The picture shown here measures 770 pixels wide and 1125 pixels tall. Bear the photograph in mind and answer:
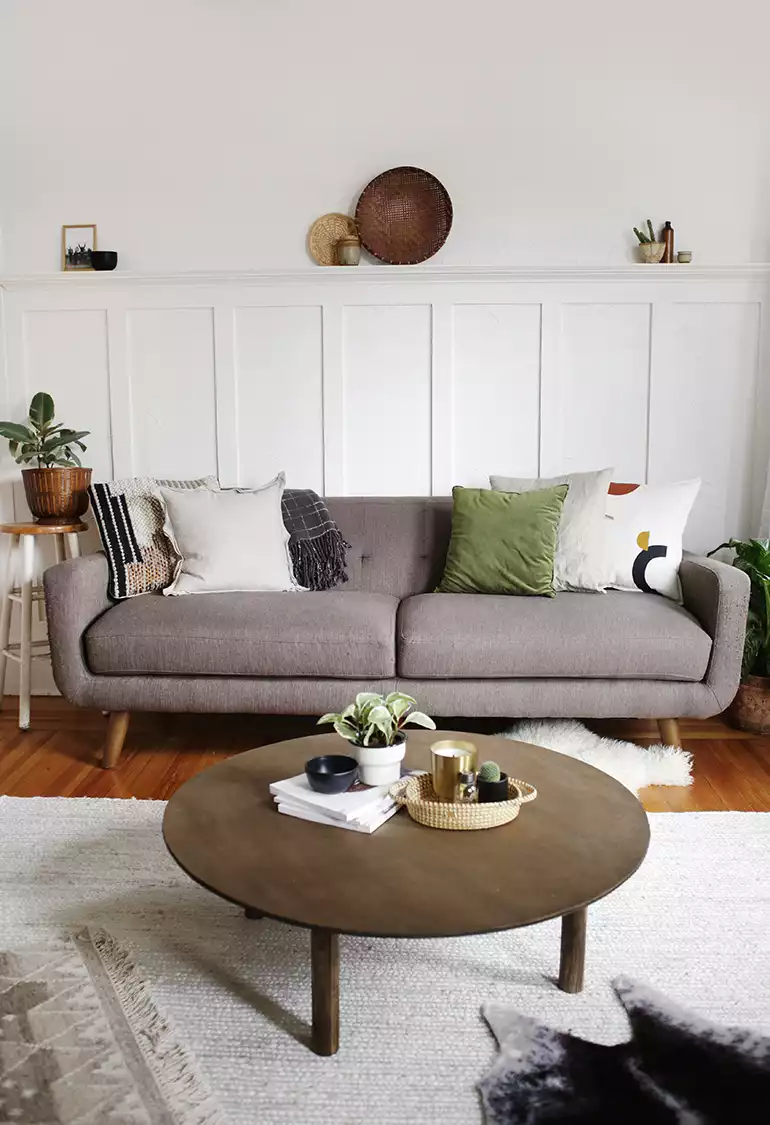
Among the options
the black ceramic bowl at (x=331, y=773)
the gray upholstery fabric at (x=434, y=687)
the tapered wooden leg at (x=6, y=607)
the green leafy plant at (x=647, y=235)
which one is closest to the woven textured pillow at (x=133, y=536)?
the gray upholstery fabric at (x=434, y=687)

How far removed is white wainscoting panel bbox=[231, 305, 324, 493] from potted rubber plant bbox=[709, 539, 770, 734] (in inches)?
67.6

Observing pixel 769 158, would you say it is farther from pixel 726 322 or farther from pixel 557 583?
pixel 557 583

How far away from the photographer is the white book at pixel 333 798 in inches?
64.9

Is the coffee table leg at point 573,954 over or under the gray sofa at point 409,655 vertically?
under

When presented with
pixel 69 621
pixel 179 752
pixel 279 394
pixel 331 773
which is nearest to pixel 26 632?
pixel 69 621

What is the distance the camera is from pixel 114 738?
2.91 meters

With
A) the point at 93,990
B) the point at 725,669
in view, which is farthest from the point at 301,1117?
the point at 725,669

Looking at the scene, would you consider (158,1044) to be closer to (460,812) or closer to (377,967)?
(377,967)

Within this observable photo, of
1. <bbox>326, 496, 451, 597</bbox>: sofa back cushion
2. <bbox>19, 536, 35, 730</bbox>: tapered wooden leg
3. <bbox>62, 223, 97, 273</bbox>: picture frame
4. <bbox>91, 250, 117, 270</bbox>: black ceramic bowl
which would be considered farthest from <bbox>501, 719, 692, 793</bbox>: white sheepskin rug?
<bbox>62, 223, 97, 273</bbox>: picture frame

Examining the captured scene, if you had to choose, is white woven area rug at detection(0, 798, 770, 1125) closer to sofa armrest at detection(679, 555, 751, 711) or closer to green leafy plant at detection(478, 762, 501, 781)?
green leafy plant at detection(478, 762, 501, 781)

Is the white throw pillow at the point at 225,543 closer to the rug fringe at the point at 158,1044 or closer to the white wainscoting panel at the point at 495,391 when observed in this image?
the white wainscoting panel at the point at 495,391

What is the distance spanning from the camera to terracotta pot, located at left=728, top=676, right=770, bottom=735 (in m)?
3.21

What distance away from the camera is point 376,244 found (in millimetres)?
3643

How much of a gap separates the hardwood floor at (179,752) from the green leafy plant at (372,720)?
106 centimetres
